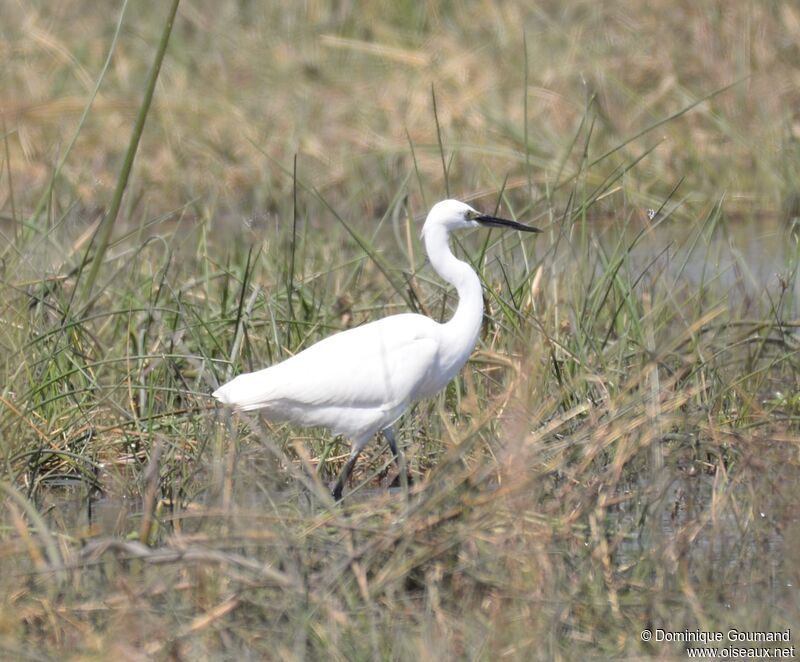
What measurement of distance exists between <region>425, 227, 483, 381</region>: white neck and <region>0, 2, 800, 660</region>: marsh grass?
9 centimetres

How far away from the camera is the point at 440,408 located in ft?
13.4

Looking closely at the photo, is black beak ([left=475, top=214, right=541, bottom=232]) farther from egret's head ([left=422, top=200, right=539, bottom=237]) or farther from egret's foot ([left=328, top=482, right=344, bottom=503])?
egret's foot ([left=328, top=482, right=344, bottom=503])

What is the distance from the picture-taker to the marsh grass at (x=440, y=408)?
2893 millimetres

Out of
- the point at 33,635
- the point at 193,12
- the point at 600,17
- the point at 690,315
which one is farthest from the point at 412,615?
the point at 193,12

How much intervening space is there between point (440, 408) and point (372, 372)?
22 cm

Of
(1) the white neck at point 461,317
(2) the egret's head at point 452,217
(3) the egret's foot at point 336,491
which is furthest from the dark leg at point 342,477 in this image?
(2) the egret's head at point 452,217

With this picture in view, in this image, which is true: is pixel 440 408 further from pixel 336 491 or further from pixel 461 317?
pixel 336 491

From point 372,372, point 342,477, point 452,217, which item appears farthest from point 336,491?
point 452,217

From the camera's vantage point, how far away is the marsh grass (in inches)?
114

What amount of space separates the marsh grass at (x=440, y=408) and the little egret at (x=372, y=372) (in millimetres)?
107

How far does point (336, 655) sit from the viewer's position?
275 cm

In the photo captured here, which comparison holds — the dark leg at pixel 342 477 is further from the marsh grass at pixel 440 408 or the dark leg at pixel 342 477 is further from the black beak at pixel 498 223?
the black beak at pixel 498 223

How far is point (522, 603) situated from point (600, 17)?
6.81m

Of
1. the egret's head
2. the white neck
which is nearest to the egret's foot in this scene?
the white neck
